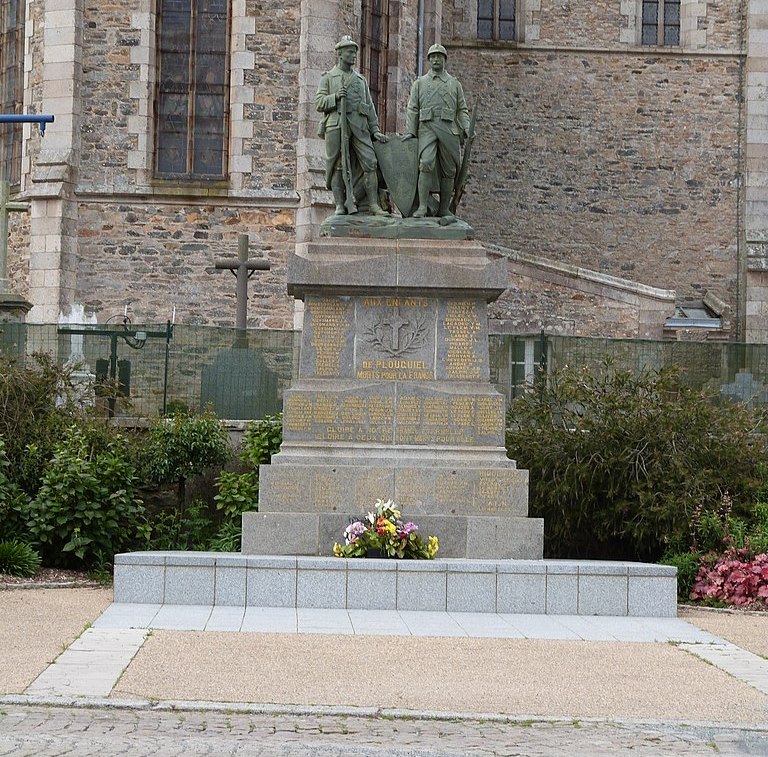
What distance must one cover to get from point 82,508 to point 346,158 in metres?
4.02

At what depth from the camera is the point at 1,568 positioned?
42.0 ft

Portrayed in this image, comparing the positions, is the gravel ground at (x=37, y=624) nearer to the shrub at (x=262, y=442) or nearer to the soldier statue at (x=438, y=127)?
the shrub at (x=262, y=442)

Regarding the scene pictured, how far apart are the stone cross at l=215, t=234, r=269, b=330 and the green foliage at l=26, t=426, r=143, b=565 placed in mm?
6413

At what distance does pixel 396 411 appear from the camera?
12.4 meters

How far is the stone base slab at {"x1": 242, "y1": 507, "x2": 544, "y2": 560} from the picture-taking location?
12.0 meters

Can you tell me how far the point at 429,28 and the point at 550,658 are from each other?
1953 centimetres

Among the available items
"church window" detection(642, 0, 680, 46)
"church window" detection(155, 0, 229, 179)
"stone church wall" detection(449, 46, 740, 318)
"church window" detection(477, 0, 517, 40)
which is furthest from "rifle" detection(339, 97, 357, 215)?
"church window" detection(642, 0, 680, 46)

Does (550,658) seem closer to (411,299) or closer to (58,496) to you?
(411,299)

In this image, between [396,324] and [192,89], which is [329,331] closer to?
[396,324]

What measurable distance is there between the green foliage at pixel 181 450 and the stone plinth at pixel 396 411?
9.28ft

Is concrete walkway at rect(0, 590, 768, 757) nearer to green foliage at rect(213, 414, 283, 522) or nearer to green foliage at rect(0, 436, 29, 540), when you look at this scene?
green foliage at rect(0, 436, 29, 540)

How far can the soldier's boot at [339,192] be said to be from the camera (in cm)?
1325

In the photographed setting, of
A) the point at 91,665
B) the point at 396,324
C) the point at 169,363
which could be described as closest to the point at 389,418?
the point at 396,324

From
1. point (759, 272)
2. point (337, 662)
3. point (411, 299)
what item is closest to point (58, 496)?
point (411, 299)
